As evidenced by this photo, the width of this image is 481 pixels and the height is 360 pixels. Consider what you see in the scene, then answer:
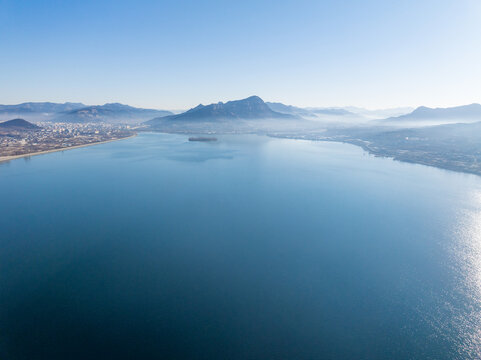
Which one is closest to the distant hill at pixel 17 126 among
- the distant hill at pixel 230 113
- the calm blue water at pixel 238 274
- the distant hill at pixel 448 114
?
the distant hill at pixel 230 113

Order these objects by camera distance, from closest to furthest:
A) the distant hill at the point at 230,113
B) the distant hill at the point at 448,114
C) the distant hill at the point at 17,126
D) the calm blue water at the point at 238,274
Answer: the calm blue water at the point at 238,274 → the distant hill at the point at 17,126 → the distant hill at the point at 448,114 → the distant hill at the point at 230,113

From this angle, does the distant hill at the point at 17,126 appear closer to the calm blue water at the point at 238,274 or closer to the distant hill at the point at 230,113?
the distant hill at the point at 230,113

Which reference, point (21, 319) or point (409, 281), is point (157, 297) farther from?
point (409, 281)

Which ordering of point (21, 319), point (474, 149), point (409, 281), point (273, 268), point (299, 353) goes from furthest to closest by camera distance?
point (474, 149)
point (273, 268)
point (409, 281)
point (21, 319)
point (299, 353)

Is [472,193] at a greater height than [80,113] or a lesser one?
lesser

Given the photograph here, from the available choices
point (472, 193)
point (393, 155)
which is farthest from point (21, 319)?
point (393, 155)
